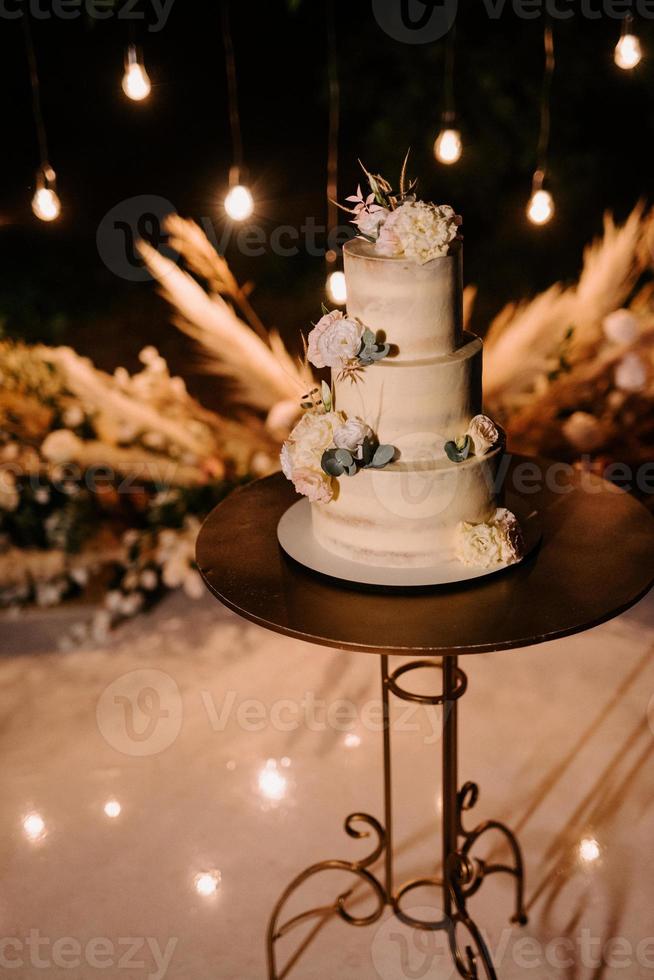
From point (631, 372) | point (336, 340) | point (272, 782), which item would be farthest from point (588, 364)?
point (336, 340)

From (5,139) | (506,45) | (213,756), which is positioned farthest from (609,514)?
(5,139)

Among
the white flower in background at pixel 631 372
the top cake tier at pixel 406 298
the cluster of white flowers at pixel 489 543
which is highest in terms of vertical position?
the top cake tier at pixel 406 298

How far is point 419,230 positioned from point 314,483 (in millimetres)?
499

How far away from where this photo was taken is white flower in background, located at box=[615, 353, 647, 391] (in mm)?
3551

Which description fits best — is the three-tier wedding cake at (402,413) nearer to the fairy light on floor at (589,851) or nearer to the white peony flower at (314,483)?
the white peony flower at (314,483)

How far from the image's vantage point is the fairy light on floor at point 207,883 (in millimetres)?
2588

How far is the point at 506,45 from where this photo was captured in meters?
3.95

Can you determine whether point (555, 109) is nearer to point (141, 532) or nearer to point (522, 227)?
point (522, 227)

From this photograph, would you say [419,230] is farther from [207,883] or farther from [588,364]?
[588,364]

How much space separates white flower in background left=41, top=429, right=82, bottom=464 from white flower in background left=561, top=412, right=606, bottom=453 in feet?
5.82

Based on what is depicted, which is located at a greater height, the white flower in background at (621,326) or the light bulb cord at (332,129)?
the light bulb cord at (332,129)

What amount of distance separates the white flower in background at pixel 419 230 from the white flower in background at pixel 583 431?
74.4 inches

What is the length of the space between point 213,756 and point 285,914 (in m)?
0.65

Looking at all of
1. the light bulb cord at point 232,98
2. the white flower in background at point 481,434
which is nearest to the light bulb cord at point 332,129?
the light bulb cord at point 232,98
